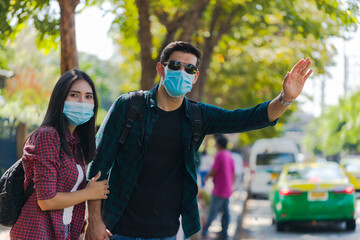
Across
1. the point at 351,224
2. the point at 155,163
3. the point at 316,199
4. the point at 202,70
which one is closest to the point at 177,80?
the point at 155,163

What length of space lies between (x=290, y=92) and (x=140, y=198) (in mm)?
1149

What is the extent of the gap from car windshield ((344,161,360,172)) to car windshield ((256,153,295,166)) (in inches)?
84.9

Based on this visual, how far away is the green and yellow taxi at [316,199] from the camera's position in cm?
1143

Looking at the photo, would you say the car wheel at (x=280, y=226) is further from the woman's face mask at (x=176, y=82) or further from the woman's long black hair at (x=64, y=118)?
the woman's long black hair at (x=64, y=118)

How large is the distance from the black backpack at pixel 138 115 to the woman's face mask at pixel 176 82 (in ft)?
0.39

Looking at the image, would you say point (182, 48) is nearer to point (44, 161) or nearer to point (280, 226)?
point (44, 161)

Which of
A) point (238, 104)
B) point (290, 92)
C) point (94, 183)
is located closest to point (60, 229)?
point (94, 183)

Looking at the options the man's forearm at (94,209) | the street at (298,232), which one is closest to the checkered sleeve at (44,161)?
the man's forearm at (94,209)

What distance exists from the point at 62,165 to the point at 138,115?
59 cm

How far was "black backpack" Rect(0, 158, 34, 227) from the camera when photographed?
10.1 ft

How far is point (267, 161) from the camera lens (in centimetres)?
2286

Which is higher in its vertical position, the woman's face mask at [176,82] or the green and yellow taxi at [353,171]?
the woman's face mask at [176,82]

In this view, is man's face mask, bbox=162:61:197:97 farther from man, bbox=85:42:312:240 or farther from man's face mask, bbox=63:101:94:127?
man's face mask, bbox=63:101:94:127

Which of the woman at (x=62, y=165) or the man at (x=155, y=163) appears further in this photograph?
the man at (x=155, y=163)
